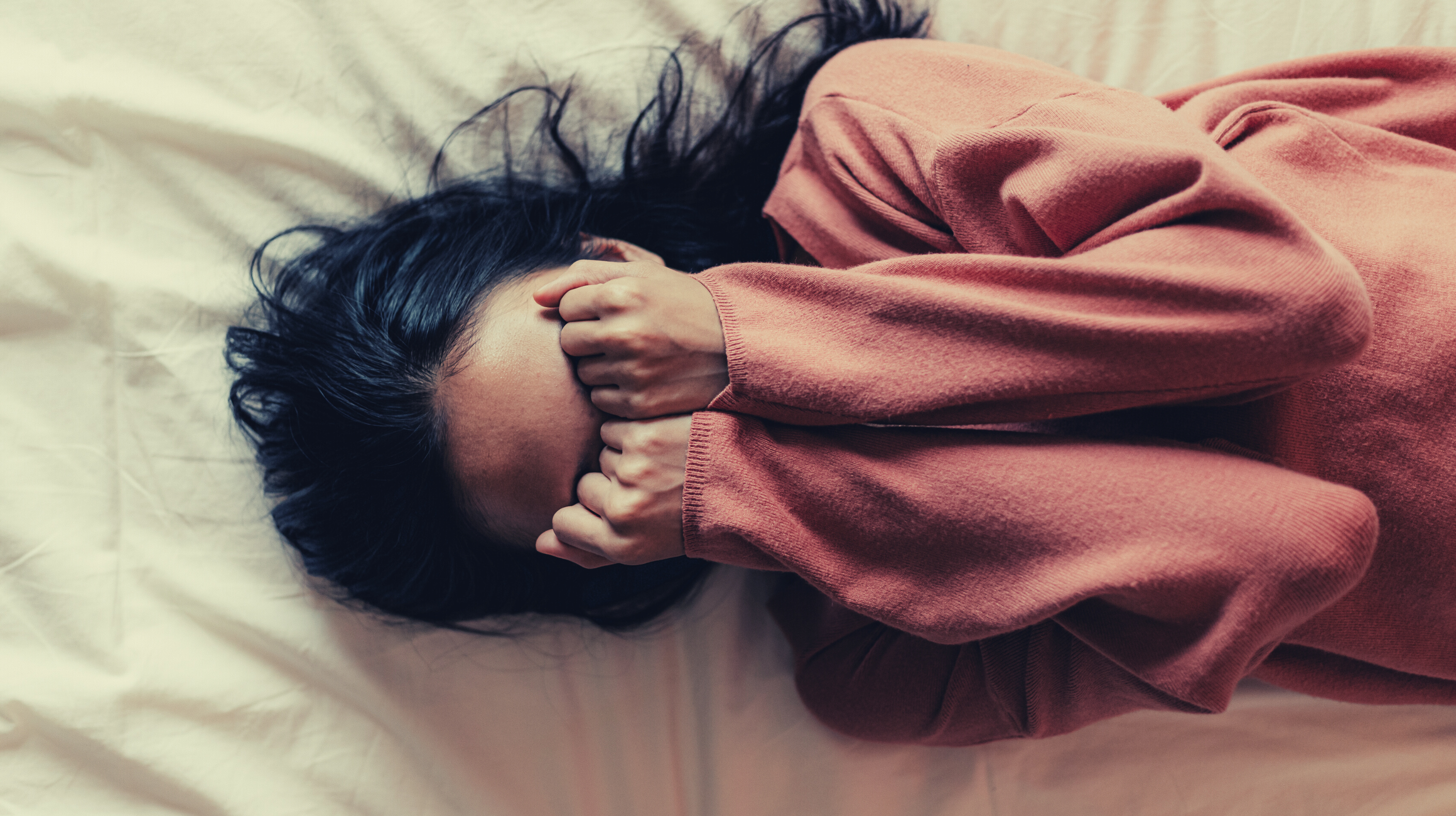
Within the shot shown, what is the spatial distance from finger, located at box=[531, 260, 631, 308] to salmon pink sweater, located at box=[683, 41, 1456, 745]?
100 millimetres

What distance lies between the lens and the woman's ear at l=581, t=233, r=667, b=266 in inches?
32.3

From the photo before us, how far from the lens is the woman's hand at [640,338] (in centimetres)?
69

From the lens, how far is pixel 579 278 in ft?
2.36

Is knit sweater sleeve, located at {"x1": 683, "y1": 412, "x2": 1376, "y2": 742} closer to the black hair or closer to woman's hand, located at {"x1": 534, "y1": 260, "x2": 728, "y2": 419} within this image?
woman's hand, located at {"x1": 534, "y1": 260, "x2": 728, "y2": 419}

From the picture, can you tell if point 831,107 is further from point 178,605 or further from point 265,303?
point 178,605

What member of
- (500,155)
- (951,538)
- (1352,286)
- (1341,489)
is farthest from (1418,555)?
(500,155)

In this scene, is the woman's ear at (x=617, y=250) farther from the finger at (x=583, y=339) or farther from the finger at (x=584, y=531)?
the finger at (x=584, y=531)

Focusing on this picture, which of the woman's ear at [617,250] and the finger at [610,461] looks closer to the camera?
the finger at [610,461]

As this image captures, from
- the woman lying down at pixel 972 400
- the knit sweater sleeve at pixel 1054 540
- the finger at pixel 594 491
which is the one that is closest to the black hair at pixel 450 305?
the woman lying down at pixel 972 400

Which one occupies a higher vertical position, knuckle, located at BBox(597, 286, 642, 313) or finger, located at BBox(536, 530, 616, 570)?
knuckle, located at BBox(597, 286, 642, 313)

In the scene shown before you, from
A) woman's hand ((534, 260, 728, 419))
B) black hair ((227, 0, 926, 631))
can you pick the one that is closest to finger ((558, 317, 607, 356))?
woman's hand ((534, 260, 728, 419))

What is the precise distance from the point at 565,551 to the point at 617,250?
0.30 m

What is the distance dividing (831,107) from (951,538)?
0.44 m

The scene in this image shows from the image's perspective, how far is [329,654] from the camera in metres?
0.88
